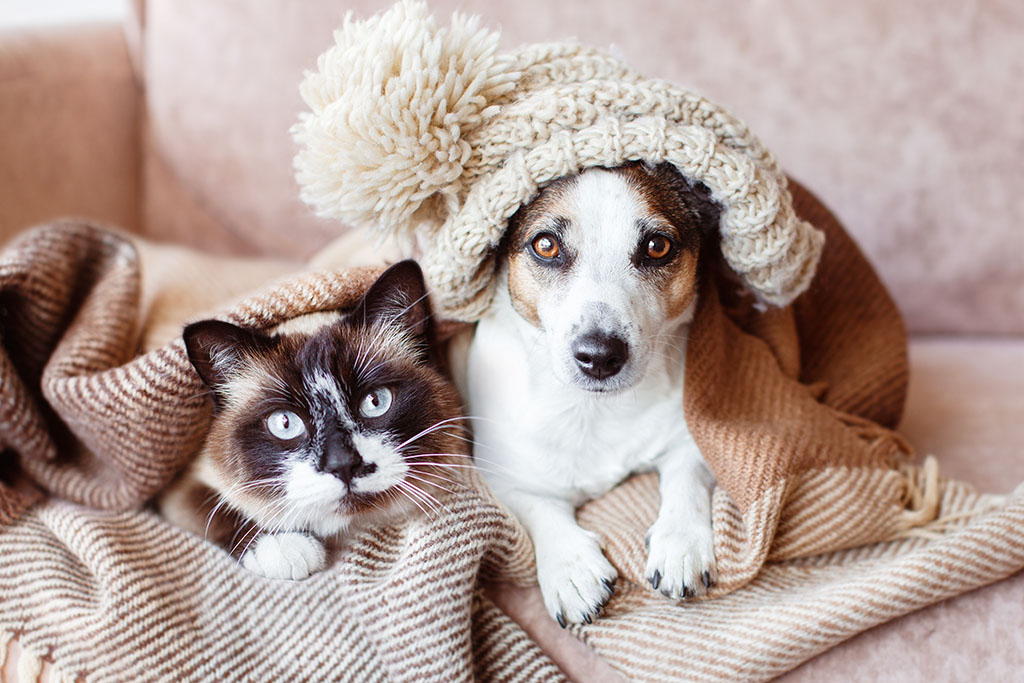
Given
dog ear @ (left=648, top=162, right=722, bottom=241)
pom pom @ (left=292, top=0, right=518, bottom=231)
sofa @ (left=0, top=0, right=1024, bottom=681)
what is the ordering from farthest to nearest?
sofa @ (left=0, top=0, right=1024, bottom=681) < dog ear @ (left=648, top=162, right=722, bottom=241) < pom pom @ (left=292, top=0, right=518, bottom=231)

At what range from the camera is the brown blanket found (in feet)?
3.13

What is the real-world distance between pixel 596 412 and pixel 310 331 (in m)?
0.43

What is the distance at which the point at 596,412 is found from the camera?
116 cm

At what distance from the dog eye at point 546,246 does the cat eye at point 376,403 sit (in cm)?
27

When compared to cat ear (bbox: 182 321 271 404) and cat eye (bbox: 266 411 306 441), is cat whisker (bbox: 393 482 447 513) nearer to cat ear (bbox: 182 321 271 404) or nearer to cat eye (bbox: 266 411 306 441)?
cat eye (bbox: 266 411 306 441)

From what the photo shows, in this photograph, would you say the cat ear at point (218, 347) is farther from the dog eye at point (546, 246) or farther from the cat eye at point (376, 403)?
the dog eye at point (546, 246)

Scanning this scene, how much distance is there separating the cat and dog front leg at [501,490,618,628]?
150 mm

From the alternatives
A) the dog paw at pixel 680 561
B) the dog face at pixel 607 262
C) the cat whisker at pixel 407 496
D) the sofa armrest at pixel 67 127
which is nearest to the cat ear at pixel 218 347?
the cat whisker at pixel 407 496

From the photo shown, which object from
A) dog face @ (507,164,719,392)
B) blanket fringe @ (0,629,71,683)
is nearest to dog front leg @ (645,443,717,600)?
dog face @ (507,164,719,392)

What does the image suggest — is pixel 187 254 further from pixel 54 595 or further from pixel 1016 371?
pixel 1016 371

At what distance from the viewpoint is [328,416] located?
983 millimetres

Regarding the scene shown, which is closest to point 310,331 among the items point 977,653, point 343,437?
point 343,437

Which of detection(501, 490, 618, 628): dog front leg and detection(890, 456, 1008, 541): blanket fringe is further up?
detection(890, 456, 1008, 541): blanket fringe

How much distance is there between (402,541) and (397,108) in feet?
1.80
